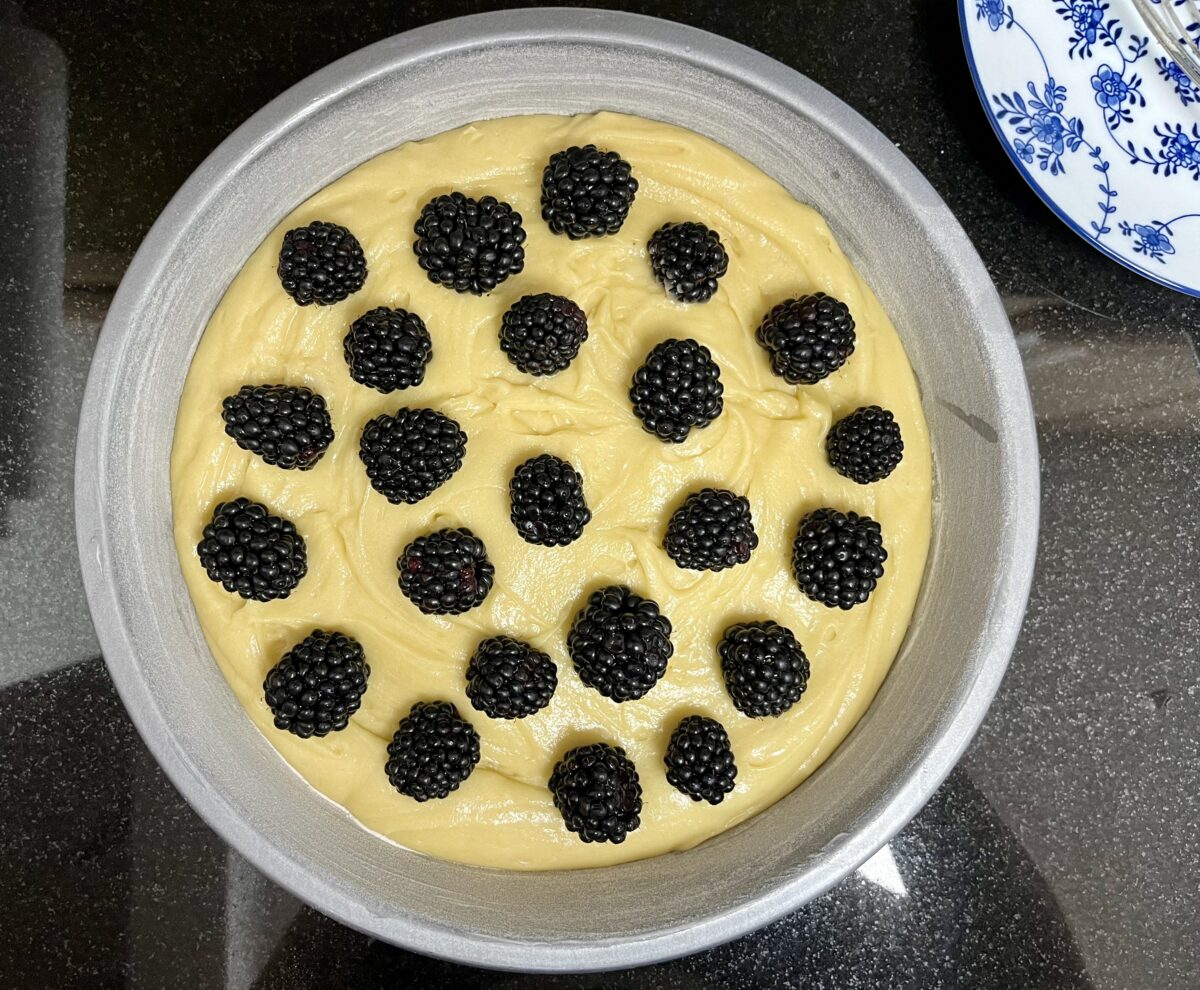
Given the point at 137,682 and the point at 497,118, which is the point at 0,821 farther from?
the point at 497,118

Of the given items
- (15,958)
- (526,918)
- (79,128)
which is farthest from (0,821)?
(79,128)

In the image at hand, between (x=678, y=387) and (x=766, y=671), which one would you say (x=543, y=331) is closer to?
(x=678, y=387)

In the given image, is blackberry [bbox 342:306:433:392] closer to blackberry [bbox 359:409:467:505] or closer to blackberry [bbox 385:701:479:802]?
blackberry [bbox 359:409:467:505]

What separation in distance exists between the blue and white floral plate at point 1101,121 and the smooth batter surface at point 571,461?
392 millimetres

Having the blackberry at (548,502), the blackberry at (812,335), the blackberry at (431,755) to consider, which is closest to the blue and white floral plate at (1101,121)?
the blackberry at (812,335)

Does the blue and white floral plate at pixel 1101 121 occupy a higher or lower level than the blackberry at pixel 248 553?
higher

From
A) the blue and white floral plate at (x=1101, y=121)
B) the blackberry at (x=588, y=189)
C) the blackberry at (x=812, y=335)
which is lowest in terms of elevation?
the blackberry at (x=812, y=335)

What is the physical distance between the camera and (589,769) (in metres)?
1.25

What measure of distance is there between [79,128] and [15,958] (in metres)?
1.45

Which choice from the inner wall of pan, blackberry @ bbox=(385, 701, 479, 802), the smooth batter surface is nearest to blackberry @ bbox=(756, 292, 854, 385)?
the smooth batter surface

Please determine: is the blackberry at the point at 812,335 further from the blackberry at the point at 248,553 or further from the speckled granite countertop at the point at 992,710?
the blackberry at the point at 248,553

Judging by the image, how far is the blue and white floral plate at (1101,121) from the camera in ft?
4.61

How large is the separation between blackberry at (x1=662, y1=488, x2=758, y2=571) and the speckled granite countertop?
2.07ft

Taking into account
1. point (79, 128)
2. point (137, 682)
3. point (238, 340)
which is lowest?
point (137, 682)
